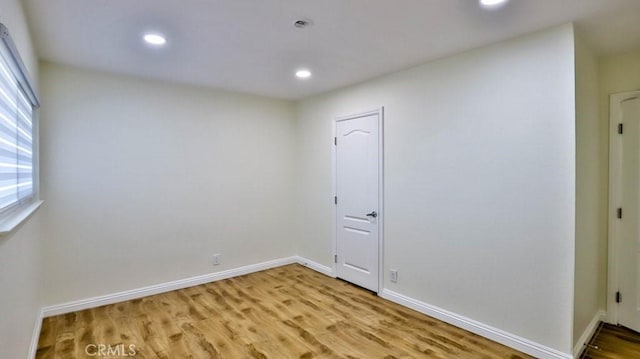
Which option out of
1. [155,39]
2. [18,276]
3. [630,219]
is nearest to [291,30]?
[155,39]

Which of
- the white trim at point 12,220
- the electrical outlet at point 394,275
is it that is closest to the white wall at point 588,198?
the electrical outlet at point 394,275

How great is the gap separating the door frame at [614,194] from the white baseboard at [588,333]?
0.20 feet

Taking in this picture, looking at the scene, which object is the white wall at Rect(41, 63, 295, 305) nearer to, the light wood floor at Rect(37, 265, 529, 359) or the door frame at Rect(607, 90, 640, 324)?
the light wood floor at Rect(37, 265, 529, 359)

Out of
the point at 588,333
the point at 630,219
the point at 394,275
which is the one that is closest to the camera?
the point at 588,333

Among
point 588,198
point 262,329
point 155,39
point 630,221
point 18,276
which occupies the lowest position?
point 262,329

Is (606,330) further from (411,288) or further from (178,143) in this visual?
(178,143)

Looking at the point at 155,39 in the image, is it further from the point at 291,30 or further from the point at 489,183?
the point at 489,183

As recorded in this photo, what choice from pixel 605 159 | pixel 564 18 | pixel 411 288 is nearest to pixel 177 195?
pixel 411 288

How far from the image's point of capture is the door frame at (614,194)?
2820mm

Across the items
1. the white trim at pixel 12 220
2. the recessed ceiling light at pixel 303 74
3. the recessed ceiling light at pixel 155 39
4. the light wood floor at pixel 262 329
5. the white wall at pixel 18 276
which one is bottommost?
the light wood floor at pixel 262 329

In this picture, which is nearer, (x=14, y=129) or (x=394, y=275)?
(x=14, y=129)

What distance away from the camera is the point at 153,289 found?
3.66 m

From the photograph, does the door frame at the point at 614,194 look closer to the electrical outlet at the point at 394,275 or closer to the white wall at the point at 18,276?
the electrical outlet at the point at 394,275

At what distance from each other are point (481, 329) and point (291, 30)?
2.85m
